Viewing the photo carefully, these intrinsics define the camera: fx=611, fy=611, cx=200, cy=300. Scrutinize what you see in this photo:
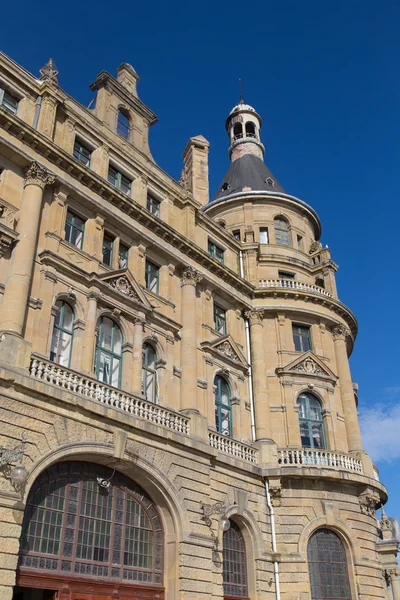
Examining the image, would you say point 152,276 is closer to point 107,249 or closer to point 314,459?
point 107,249

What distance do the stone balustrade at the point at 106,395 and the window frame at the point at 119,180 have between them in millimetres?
9127

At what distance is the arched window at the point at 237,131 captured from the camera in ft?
155

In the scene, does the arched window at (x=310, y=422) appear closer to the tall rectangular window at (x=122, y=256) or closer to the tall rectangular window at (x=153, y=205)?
the tall rectangular window at (x=122, y=256)

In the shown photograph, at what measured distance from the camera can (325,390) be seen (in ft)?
94.7

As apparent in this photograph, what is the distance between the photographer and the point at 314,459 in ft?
85.4

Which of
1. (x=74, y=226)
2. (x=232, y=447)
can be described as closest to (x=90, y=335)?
(x=74, y=226)

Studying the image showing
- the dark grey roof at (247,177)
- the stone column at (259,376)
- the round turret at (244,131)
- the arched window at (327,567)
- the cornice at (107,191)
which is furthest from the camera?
the round turret at (244,131)

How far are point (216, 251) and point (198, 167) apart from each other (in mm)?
6012

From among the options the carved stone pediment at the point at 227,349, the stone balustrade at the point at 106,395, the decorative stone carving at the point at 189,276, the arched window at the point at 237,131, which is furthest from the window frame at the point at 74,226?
the arched window at the point at 237,131

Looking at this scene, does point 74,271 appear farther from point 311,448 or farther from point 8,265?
point 311,448

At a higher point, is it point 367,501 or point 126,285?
point 126,285

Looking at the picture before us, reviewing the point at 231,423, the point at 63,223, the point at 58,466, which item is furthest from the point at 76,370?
the point at 231,423

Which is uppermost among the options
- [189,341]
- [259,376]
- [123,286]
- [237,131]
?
[237,131]

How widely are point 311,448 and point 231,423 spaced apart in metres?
3.63
